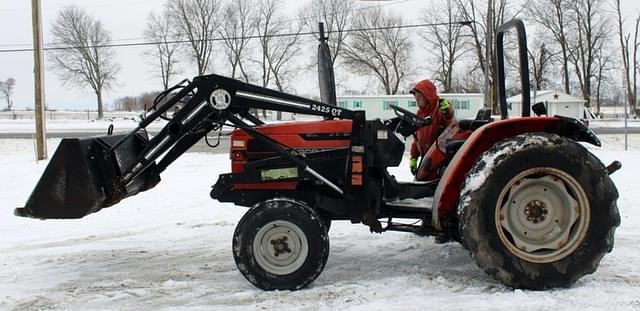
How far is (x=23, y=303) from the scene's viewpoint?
13.6 ft

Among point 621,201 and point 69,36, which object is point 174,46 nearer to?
point 69,36

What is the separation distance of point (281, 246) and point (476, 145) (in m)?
1.61

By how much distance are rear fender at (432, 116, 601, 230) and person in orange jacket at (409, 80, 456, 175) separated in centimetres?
131

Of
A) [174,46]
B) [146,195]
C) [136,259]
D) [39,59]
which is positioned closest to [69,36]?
[174,46]

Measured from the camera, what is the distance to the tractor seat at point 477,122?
5.07 m

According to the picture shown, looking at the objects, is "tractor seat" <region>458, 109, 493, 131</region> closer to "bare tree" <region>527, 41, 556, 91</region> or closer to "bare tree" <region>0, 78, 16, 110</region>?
"bare tree" <region>527, 41, 556, 91</region>

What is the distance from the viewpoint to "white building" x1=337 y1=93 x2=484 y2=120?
33250mm

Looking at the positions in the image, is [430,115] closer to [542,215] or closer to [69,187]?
[542,215]

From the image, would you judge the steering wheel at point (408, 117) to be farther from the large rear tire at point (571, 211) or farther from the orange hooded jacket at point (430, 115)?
→ the large rear tire at point (571, 211)

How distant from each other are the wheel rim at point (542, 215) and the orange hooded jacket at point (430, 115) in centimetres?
164

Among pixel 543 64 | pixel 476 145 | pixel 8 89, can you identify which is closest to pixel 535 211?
pixel 476 145

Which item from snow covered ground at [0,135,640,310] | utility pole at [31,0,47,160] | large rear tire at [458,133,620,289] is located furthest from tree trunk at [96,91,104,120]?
large rear tire at [458,133,620,289]

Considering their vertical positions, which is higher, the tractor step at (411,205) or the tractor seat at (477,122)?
the tractor seat at (477,122)

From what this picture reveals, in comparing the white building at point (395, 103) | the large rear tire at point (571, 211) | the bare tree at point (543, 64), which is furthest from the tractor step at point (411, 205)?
the bare tree at point (543, 64)
